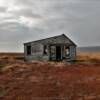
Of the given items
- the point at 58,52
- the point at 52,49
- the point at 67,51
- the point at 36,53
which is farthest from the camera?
the point at 67,51

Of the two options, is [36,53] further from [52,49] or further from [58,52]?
[58,52]

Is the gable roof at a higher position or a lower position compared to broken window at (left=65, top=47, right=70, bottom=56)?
higher

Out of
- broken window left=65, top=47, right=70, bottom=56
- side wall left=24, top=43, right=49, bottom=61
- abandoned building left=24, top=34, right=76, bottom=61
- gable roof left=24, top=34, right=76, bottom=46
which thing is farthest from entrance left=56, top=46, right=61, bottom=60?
side wall left=24, top=43, right=49, bottom=61

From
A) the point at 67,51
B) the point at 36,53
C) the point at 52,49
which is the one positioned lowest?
the point at 36,53

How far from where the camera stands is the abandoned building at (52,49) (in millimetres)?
45688

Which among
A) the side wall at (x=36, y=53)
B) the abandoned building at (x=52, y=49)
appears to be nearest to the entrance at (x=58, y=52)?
the abandoned building at (x=52, y=49)

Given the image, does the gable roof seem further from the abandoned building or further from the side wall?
the side wall

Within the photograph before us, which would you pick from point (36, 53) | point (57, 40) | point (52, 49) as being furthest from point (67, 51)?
point (36, 53)

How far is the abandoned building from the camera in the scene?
45688 mm

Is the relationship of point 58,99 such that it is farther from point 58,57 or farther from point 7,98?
point 58,57

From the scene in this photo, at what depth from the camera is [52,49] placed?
1807 inches

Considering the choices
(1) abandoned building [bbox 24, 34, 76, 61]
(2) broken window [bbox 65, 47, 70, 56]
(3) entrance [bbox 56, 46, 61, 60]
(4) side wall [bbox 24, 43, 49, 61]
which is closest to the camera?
(1) abandoned building [bbox 24, 34, 76, 61]

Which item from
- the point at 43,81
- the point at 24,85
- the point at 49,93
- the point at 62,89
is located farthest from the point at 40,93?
the point at 43,81

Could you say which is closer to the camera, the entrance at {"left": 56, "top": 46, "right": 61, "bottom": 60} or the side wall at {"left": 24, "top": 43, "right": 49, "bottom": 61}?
the side wall at {"left": 24, "top": 43, "right": 49, "bottom": 61}
